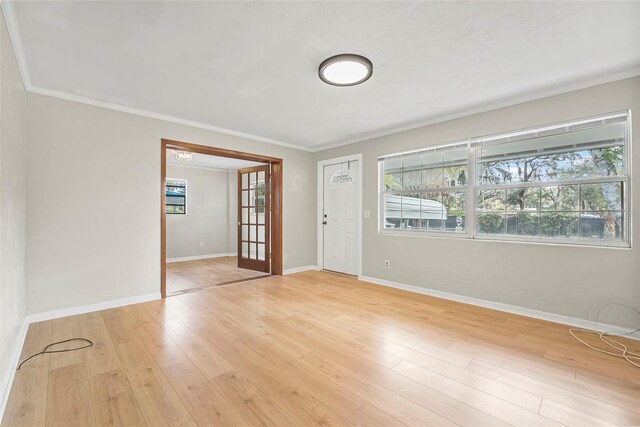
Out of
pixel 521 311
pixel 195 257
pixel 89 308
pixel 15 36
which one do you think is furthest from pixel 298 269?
pixel 15 36

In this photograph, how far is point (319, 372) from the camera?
1.94m

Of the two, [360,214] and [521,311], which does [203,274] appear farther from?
[521,311]

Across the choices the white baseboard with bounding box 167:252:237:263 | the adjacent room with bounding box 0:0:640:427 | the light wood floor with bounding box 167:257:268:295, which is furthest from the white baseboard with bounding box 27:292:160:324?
the white baseboard with bounding box 167:252:237:263

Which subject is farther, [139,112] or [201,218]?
[201,218]

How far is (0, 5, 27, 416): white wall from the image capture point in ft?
5.60

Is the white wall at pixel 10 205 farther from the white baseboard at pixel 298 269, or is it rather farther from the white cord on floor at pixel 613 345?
the white cord on floor at pixel 613 345

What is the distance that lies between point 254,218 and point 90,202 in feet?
8.91

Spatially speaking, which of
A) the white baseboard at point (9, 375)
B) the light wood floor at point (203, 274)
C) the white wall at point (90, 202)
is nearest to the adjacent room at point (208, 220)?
the light wood floor at point (203, 274)

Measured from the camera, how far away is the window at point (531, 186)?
2662 mm

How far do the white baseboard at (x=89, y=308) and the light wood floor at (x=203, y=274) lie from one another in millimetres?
418

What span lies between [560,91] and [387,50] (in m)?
2.06

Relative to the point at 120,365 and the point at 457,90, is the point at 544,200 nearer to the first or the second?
the point at 457,90

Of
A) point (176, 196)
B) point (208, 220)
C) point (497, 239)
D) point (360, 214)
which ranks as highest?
point (176, 196)

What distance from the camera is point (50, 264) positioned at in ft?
9.43
